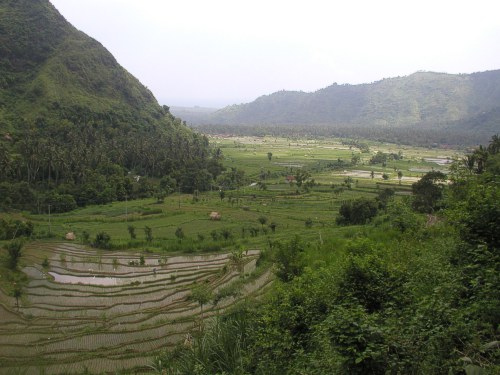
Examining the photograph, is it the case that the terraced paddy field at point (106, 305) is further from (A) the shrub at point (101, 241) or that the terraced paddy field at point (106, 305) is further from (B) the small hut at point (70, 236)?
(B) the small hut at point (70, 236)

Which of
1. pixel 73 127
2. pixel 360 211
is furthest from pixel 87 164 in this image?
pixel 360 211

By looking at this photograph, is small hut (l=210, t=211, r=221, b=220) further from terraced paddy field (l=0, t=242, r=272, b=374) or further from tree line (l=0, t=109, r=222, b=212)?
tree line (l=0, t=109, r=222, b=212)

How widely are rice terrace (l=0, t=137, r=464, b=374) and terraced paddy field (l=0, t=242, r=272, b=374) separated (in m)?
0.07

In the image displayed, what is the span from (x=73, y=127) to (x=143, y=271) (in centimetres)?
5449

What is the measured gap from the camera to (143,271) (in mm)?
30438

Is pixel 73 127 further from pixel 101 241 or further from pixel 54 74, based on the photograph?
pixel 101 241

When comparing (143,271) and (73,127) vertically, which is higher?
(73,127)

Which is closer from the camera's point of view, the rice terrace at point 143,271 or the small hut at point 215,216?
the rice terrace at point 143,271

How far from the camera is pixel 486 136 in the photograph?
138750 millimetres

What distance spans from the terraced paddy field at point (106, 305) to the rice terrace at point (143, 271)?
70 millimetres

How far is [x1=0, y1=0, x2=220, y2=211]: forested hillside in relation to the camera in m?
55.8

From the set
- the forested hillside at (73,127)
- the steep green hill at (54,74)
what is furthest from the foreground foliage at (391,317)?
the steep green hill at (54,74)

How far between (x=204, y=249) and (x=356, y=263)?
27198 millimetres

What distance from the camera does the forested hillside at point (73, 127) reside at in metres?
55.8
